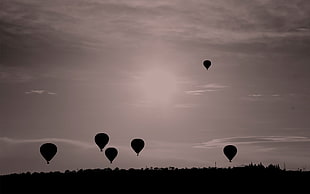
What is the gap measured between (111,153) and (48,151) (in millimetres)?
11681

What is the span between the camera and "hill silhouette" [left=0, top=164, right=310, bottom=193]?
6347 cm

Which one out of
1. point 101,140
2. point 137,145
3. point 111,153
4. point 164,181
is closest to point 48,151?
point 101,140

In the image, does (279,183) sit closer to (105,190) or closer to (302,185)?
(302,185)

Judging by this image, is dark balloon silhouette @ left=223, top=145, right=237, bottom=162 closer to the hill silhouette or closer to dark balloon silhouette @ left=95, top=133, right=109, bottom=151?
dark balloon silhouette @ left=95, top=133, right=109, bottom=151

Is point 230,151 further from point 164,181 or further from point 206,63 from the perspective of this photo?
point 164,181

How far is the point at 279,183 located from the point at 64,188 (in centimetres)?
2040

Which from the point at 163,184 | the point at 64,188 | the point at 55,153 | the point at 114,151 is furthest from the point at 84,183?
the point at 114,151

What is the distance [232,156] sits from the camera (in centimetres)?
10894

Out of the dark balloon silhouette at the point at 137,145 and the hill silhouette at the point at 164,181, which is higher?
the dark balloon silhouette at the point at 137,145

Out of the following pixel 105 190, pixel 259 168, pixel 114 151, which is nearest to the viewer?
pixel 105 190

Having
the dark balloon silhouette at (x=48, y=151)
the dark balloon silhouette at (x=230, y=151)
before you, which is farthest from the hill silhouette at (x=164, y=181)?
the dark balloon silhouette at (x=230, y=151)

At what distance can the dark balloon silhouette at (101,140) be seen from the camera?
11069cm

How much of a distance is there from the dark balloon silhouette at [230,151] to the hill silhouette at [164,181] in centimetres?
3487

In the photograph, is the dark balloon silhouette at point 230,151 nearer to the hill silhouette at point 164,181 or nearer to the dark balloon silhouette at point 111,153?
the dark balloon silhouette at point 111,153
